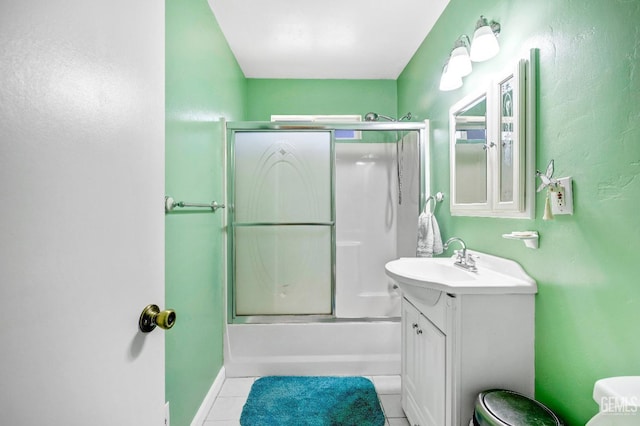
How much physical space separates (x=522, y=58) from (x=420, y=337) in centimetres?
133

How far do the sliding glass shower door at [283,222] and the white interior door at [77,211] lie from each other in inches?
62.8

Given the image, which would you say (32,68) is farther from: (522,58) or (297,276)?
(297,276)

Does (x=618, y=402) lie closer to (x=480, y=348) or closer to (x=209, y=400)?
(x=480, y=348)

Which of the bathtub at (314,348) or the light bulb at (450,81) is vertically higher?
the light bulb at (450,81)

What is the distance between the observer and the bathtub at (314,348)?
223 cm

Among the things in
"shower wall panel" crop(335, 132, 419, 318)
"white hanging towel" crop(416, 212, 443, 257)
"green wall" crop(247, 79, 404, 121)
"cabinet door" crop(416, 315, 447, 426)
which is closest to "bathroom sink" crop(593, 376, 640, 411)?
"cabinet door" crop(416, 315, 447, 426)

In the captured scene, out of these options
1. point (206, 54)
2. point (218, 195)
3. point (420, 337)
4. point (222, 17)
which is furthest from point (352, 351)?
point (222, 17)

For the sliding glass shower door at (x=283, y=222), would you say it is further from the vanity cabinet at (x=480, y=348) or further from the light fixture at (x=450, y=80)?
the vanity cabinet at (x=480, y=348)

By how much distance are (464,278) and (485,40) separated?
1140 millimetres

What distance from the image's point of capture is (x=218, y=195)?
7.04ft

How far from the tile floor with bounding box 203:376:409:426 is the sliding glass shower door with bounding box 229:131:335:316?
1.66ft

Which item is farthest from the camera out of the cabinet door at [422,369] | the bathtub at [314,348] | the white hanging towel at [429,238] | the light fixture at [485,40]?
the bathtub at [314,348]

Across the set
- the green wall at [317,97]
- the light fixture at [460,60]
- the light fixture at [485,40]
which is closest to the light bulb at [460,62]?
the light fixture at [460,60]

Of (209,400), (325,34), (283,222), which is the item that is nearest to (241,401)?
(209,400)
